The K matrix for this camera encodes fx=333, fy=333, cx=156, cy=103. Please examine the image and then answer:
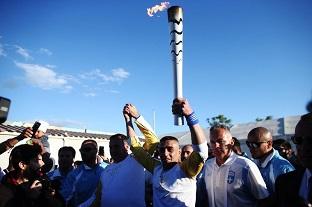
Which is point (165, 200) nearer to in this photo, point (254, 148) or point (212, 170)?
point (212, 170)

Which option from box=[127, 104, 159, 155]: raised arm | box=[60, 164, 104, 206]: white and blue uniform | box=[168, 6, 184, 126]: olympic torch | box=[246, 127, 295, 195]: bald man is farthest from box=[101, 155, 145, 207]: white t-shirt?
box=[168, 6, 184, 126]: olympic torch

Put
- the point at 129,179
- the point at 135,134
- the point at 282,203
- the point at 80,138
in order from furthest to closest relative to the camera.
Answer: the point at 80,138 → the point at 135,134 → the point at 129,179 → the point at 282,203

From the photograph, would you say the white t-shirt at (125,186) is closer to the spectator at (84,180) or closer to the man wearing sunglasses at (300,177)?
the spectator at (84,180)

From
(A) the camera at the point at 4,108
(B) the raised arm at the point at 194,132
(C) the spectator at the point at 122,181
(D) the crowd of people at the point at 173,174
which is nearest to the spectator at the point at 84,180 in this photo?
(D) the crowd of people at the point at 173,174

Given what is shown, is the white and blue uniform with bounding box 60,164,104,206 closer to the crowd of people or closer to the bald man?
the crowd of people

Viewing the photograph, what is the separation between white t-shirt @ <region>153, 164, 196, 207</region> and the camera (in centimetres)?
372

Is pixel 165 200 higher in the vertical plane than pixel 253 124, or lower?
lower

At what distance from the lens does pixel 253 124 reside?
1041 inches

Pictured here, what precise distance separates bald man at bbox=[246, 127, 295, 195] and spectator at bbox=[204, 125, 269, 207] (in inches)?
31.5

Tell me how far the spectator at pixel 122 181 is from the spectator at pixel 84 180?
0.84 metres

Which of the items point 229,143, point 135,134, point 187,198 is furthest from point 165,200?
point 135,134

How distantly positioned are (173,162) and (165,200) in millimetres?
467

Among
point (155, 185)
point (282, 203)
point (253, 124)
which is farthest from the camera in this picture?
point (253, 124)

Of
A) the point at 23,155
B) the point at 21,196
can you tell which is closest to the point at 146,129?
the point at 23,155
